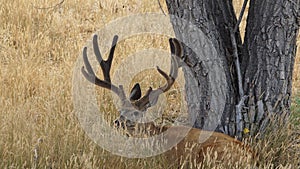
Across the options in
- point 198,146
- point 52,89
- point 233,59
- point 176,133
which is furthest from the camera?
point 52,89

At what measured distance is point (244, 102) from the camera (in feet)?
15.6

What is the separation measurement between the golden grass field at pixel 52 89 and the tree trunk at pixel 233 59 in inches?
11.3

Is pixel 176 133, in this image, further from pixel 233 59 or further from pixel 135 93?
pixel 233 59

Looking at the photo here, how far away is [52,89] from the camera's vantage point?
5.71 m

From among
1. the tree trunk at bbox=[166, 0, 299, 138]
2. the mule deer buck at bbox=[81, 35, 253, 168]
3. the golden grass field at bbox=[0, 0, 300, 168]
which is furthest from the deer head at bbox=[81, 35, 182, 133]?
the golden grass field at bbox=[0, 0, 300, 168]

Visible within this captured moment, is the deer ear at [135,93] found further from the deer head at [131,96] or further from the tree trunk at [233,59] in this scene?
the tree trunk at [233,59]

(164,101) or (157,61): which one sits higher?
(157,61)

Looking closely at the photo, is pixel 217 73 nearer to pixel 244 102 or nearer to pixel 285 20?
pixel 244 102

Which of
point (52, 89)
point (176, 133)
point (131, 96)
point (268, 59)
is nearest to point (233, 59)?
point (268, 59)

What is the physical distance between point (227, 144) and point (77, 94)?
190cm

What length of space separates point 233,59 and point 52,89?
1929 millimetres

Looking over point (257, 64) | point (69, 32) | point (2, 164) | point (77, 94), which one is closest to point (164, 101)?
point (77, 94)

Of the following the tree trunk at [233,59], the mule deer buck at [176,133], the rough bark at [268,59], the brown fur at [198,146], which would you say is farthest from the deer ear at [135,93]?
the rough bark at [268,59]

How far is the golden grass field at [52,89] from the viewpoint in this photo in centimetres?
419
